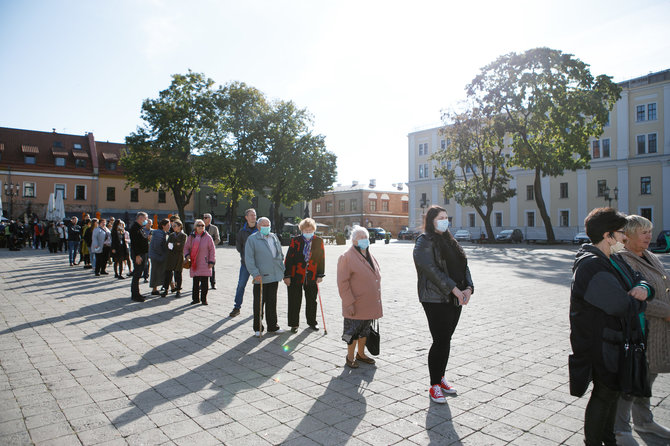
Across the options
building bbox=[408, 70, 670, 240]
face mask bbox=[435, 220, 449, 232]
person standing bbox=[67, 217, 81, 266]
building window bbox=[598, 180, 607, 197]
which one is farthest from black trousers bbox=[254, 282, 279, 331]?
building window bbox=[598, 180, 607, 197]

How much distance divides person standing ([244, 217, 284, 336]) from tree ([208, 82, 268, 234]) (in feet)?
106

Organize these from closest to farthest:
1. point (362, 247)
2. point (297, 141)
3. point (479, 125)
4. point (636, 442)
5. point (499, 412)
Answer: point (636, 442) < point (499, 412) < point (362, 247) < point (479, 125) < point (297, 141)

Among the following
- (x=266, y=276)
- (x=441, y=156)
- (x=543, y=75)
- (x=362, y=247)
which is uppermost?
(x=543, y=75)

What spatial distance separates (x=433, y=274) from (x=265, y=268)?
351 centimetres

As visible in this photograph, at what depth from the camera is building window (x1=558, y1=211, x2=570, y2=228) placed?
52066 millimetres

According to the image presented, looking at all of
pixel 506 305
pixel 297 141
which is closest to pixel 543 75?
pixel 297 141

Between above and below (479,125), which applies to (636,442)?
below

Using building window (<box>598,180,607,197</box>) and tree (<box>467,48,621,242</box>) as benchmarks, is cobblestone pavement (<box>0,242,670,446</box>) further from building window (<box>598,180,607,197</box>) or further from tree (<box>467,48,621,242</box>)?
building window (<box>598,180,607,197</box>)

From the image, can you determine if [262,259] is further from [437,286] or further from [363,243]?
[437,286]

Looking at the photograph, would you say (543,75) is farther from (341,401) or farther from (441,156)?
(341,401)

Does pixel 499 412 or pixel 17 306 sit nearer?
pixel 499 412

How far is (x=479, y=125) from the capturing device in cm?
3869

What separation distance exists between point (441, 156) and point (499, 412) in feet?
134

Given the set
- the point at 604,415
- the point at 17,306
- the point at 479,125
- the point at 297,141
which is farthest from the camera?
the point at 297,141
